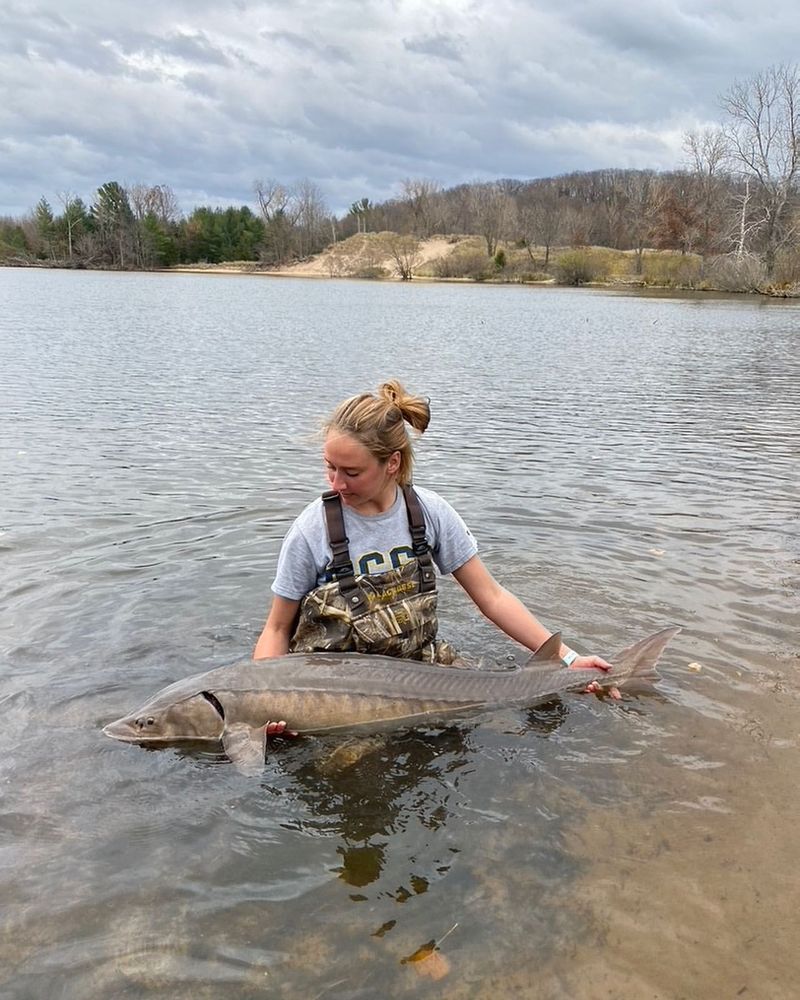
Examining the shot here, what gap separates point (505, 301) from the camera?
5750cm

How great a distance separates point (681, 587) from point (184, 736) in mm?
4816

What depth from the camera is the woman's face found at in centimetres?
450

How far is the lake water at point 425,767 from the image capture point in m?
3.32

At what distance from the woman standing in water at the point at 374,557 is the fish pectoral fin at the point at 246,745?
0.52 metres

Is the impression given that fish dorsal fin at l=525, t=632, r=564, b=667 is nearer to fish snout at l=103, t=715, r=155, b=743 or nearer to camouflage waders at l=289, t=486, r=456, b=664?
camouflage waders at l=289, t=486, r=456, b=664

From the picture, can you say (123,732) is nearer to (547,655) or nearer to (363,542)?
(363,542)

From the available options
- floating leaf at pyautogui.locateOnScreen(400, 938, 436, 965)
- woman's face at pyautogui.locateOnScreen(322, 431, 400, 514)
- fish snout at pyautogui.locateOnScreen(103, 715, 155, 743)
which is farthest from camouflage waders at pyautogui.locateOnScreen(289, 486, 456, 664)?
floating leaf at pyautogui.locateOnScreen(400, 938, 436, 965)

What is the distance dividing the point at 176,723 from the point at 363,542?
159 centimetres

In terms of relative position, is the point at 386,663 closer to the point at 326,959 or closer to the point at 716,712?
the point at 326,959

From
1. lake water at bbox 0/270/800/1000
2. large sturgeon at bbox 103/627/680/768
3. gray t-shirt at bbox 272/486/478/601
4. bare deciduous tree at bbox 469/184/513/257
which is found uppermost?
bare deciduous tree at bbox 469/184/513/257

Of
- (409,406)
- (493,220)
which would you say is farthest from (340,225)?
(409,406)

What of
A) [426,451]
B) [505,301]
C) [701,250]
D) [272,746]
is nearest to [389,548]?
[272,746]

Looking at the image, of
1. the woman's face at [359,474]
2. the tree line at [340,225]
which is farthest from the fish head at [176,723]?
the tree line at [340,225]

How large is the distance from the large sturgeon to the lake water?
16 centimetres
